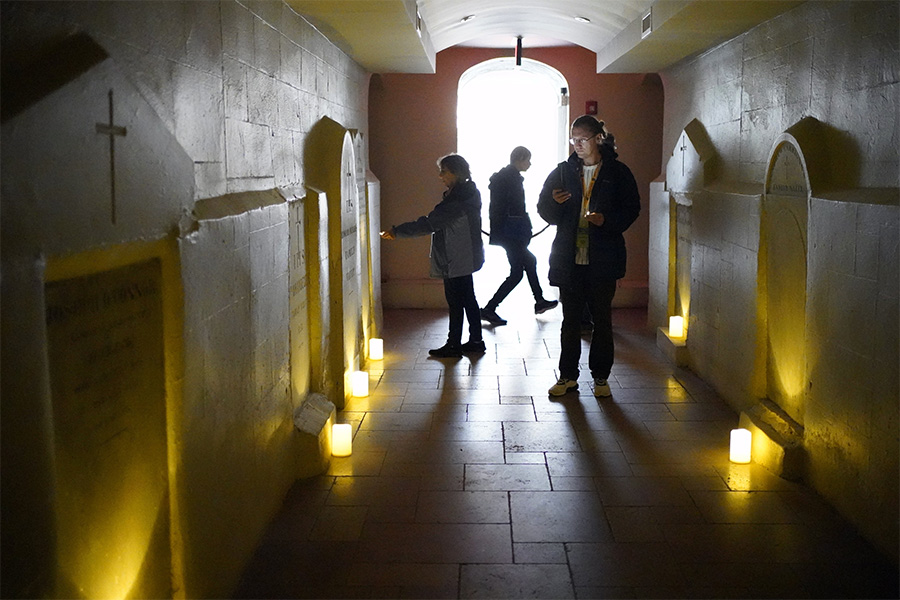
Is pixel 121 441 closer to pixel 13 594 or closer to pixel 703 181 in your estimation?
pixel 13 594

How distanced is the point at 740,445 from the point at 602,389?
146 centimetres

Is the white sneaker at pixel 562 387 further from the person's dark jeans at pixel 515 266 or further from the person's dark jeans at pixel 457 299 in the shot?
the person's dark jeans at pixel 515 266

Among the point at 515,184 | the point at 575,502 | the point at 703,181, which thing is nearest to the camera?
the point at 575,502

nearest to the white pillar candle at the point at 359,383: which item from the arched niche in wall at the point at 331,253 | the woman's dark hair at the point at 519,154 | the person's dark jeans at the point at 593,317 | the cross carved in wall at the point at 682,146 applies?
the arched niche in wall at the point at 331,253

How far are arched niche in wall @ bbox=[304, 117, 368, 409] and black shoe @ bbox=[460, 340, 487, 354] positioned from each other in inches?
63.9

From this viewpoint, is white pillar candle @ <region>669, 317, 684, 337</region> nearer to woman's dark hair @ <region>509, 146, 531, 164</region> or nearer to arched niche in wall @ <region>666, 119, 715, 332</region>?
arched niche in wall @ <region>666, 119, 715, 332</region>

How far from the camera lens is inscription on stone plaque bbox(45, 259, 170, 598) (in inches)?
80.2

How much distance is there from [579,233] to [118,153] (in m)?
4.11

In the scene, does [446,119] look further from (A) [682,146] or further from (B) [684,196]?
Result: (B) [684,196]

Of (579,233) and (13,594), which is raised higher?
(579,233)

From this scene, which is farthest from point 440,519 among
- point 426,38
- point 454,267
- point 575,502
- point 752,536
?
point 426,38

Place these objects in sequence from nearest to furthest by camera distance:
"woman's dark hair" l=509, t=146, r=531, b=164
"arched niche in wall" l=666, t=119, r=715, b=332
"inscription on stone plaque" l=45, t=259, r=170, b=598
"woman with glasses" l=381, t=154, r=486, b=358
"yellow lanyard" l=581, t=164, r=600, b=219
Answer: "inscription on stone plaque" l=45, t=259, r=170, b=598 < "yellow lanyard" l=581, t=164, r=600, b=219 < "arched niche in wall" l=666, t=119, r=715, b=332 < "woman with glasses" l=381, t=154, r=486, b=358 < "woman's dark hair" l=509, t=146, r=531, b=164

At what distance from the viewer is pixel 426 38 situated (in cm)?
718

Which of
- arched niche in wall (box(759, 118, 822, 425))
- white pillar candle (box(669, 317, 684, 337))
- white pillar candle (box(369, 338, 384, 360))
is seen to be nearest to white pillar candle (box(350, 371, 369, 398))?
white pillar candle (box(369, 338, 384, 360))
